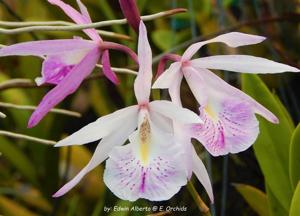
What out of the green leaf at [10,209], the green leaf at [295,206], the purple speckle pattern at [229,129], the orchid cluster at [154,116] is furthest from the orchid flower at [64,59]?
the green leaf at [10,209]

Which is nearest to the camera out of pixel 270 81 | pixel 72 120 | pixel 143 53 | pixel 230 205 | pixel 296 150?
pixel 143 53

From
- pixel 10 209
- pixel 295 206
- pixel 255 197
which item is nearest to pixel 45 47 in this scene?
pixel 295 206

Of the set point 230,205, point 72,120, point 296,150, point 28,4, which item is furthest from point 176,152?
point 28,4

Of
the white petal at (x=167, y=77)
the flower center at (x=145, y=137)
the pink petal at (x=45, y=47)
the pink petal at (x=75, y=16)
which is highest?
the pink petal at (x=75, y=16)

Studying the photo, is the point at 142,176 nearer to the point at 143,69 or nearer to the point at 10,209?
the point at 143,69

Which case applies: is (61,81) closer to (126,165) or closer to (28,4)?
(126,165)

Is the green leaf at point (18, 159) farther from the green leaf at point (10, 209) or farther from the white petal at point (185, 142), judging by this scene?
the white petal at point (185, 142)

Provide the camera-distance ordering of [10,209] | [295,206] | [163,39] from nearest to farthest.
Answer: [295,206] → [10,209] → [163,39]
